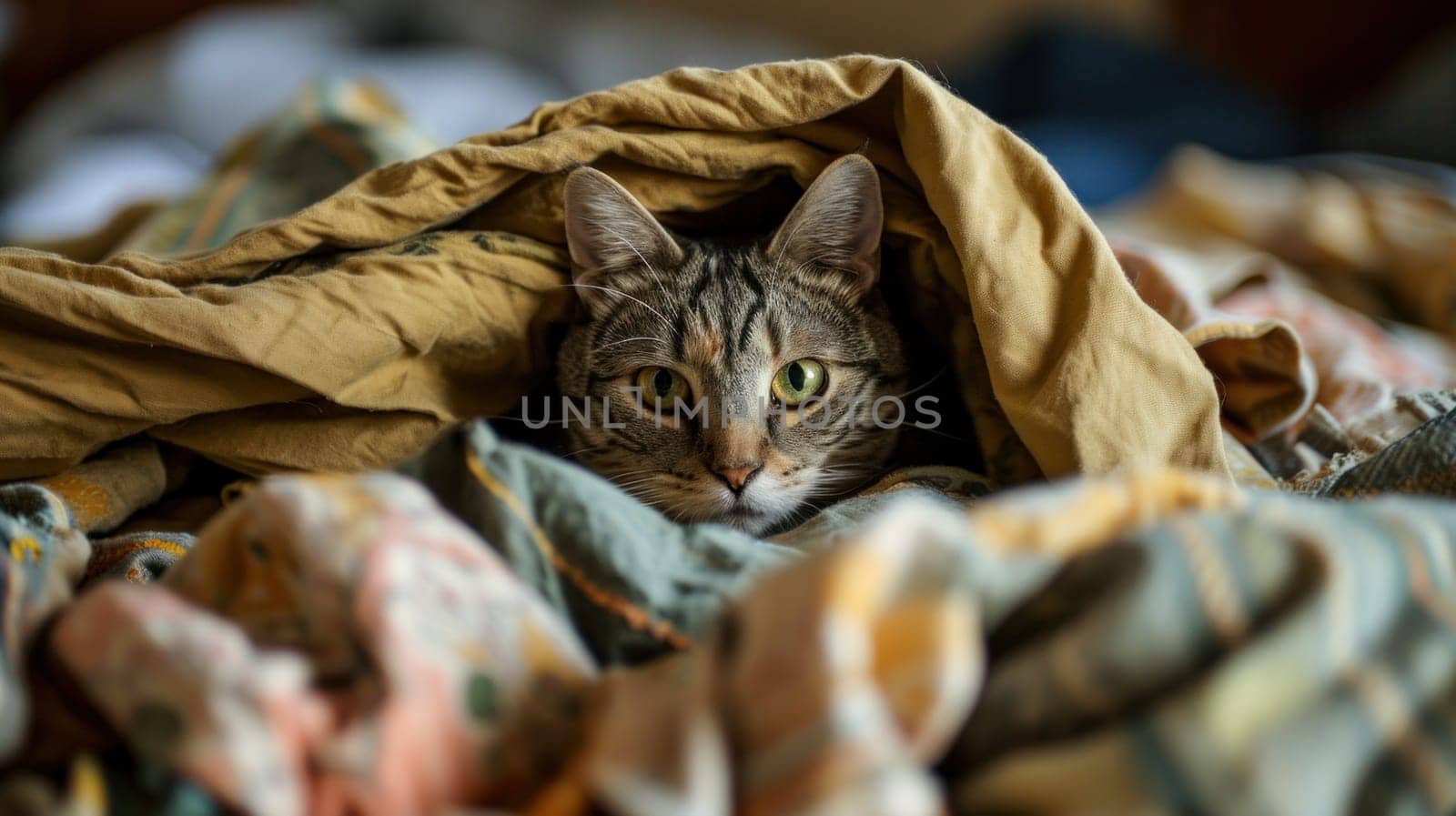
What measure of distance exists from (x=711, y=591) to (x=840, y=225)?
1.97 feet

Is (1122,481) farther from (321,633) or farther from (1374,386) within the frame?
(1374,386)

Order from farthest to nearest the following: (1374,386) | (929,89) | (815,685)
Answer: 1. (1374,386)
2. (929,89)
3. (815,685)

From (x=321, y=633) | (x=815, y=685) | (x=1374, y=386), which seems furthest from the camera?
(x=1374, y=386)

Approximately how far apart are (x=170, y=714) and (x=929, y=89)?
2.80ft

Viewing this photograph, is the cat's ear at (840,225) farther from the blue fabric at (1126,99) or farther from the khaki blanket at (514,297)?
the blue fabric at (1126,99)

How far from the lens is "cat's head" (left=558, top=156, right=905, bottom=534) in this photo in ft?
3.78

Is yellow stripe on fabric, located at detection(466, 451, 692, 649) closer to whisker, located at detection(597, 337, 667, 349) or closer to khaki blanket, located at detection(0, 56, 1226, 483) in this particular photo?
khaki blanket, located at detection(0, 56, 1226, 483)

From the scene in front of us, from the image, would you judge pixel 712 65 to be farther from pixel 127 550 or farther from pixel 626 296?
pixel 127 550

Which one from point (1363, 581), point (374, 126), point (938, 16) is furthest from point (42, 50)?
point (1363, 581)

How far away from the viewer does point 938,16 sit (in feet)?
12.3

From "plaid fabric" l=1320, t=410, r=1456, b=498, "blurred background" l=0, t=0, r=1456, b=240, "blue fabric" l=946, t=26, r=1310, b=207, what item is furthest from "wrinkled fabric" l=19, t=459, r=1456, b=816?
"blue fabric" l=946, t=26, r=1310, b=207

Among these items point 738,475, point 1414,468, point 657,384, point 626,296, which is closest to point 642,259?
point 626,296

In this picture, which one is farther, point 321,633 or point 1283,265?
point 1283,265

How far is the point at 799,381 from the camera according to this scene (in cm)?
123
